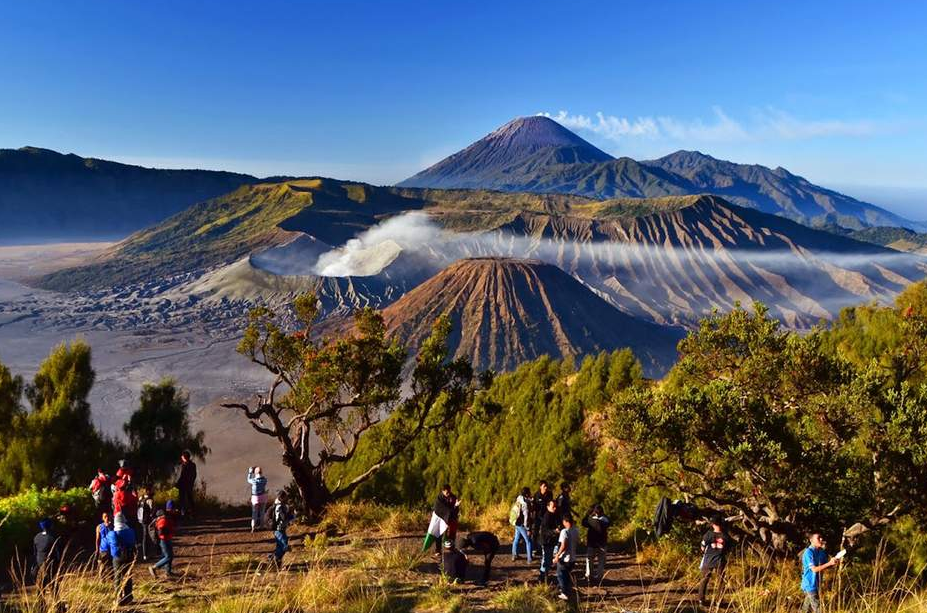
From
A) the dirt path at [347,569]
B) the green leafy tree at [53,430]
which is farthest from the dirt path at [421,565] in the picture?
the green leafy tree at [53,430]

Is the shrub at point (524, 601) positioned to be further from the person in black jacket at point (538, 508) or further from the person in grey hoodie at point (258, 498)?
the person in grey hoodie at point (258, 498)

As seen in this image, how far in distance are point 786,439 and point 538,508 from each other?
4.50 metres

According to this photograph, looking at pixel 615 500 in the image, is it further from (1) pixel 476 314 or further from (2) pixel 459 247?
(2) pixel 459 247

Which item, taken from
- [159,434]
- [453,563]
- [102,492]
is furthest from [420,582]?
[159,434]

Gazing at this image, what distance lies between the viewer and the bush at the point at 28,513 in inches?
408

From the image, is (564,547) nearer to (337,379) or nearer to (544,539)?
(544,539)

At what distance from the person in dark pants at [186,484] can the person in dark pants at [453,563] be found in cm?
692

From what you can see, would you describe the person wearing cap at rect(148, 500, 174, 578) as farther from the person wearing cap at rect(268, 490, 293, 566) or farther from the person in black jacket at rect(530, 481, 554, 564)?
the person in black jacket at rect(530, 481, 554, 564)

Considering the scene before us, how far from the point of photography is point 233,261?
102 meters

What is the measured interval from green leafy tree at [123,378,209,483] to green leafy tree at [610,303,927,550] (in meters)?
15.1

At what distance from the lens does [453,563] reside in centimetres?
830

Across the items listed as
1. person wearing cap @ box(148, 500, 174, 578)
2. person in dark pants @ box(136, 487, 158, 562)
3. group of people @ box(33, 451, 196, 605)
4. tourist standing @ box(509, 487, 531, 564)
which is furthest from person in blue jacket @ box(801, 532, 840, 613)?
person in dark pants @ box(136, 487, 158, 562)

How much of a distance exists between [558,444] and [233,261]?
9625 centimetres

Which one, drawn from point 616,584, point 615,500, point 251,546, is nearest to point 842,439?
point 616,584
